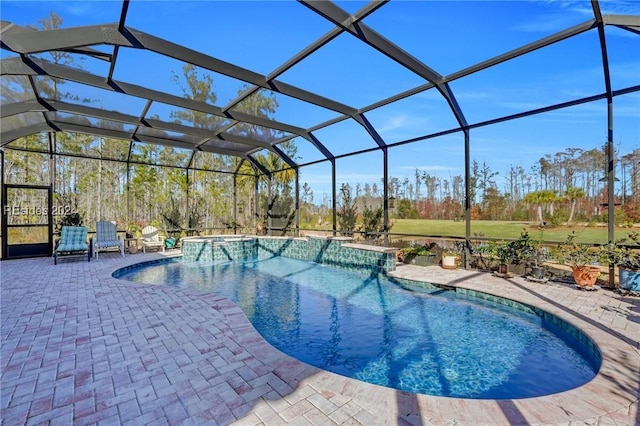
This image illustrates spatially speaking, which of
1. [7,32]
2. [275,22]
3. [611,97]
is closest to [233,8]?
[275,22]

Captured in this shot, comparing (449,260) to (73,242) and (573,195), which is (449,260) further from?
(73,242)

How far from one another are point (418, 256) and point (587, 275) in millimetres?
3430

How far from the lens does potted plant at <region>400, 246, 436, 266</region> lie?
7848 millimetres

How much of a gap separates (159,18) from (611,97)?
755 centimetres

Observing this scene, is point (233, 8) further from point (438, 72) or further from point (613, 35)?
point (613, 35)

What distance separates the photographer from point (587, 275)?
5289mm

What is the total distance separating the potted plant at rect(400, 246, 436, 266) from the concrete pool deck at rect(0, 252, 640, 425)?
3367 millimetres

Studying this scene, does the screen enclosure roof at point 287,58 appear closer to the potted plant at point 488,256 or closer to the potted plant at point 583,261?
the potted plant at point 583,261

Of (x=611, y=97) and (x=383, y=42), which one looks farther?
(x=611, y=97)

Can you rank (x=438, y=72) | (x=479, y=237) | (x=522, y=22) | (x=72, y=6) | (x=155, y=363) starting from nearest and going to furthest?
(x=155, y=363) < (x=72, y=6) < (x=522, y=22) < (x=438, y=72) < (x=479, y=237)

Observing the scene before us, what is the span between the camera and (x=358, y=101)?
704 centimetres

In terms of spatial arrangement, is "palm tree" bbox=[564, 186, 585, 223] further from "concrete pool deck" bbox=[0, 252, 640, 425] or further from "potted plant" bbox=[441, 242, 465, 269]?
"concrete pool deck" bbox=[0, 252, 640, 425]

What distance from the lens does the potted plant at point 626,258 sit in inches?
188

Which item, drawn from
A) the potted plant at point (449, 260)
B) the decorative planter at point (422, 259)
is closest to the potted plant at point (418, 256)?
the decorative planter at point (422, 259)
